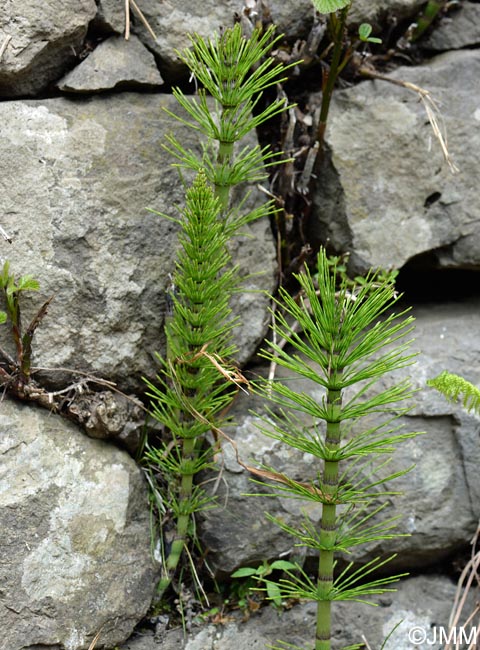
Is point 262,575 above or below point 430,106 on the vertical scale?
below

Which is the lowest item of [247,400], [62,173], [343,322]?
[247,400]

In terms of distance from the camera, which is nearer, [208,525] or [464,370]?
[208,525]

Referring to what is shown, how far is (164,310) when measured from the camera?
260 centimetres

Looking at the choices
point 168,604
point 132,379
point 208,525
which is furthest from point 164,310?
point 168,604

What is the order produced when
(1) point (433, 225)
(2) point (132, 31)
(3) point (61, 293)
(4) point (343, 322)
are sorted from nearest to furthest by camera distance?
(4) point (343, 322), (3) point (61, 293), (2) point (132, 31), (1) point (433, 225)

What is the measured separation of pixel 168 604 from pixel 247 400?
2.46 feet

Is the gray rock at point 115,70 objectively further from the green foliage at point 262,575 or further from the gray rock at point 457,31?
A: the green foliage at point 262,575

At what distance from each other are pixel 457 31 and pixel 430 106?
0.48m

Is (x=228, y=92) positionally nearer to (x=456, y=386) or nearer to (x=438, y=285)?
(x=456, y=386)

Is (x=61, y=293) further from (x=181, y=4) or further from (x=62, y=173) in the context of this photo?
(x=181, y=4)

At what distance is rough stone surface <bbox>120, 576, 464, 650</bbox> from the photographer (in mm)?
2475

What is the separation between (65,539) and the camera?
2.31m

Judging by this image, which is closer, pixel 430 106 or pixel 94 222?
pixel 94 222

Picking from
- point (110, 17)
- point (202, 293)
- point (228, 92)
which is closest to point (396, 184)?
point (228, 92)
